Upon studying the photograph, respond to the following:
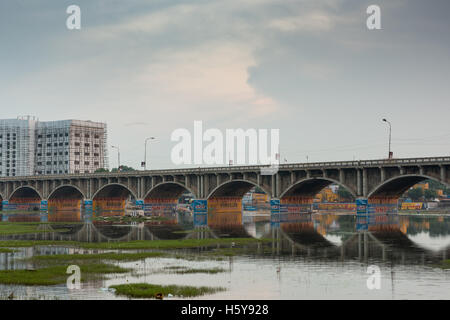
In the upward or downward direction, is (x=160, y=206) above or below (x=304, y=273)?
above

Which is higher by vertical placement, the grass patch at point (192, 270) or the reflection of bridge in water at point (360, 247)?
the grass patch at point (192, 270)

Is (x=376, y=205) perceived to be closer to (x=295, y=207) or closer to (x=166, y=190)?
(x=295, y=207)

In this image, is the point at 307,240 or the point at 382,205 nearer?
the point at 307,240

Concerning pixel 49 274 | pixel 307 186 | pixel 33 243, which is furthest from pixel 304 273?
pixel 307 186

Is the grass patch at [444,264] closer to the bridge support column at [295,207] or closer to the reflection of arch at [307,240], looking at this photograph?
the reflection of arch at [307,240]

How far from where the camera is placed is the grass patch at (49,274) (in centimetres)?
3332

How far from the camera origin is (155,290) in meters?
30.7

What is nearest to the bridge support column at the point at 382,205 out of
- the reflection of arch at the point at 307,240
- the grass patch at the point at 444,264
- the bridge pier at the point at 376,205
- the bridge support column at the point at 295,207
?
the bridge pier at the point at 376,205

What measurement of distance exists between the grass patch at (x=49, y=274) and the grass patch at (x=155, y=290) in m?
4.56

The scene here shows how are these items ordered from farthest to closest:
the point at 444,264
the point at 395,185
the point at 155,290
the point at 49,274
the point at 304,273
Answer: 1. the point at 395,185
2. the point at 444,264
3. the point at 304,273
4. the point at 49,274
5. the point at 155,290

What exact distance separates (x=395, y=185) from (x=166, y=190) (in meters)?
66.3
